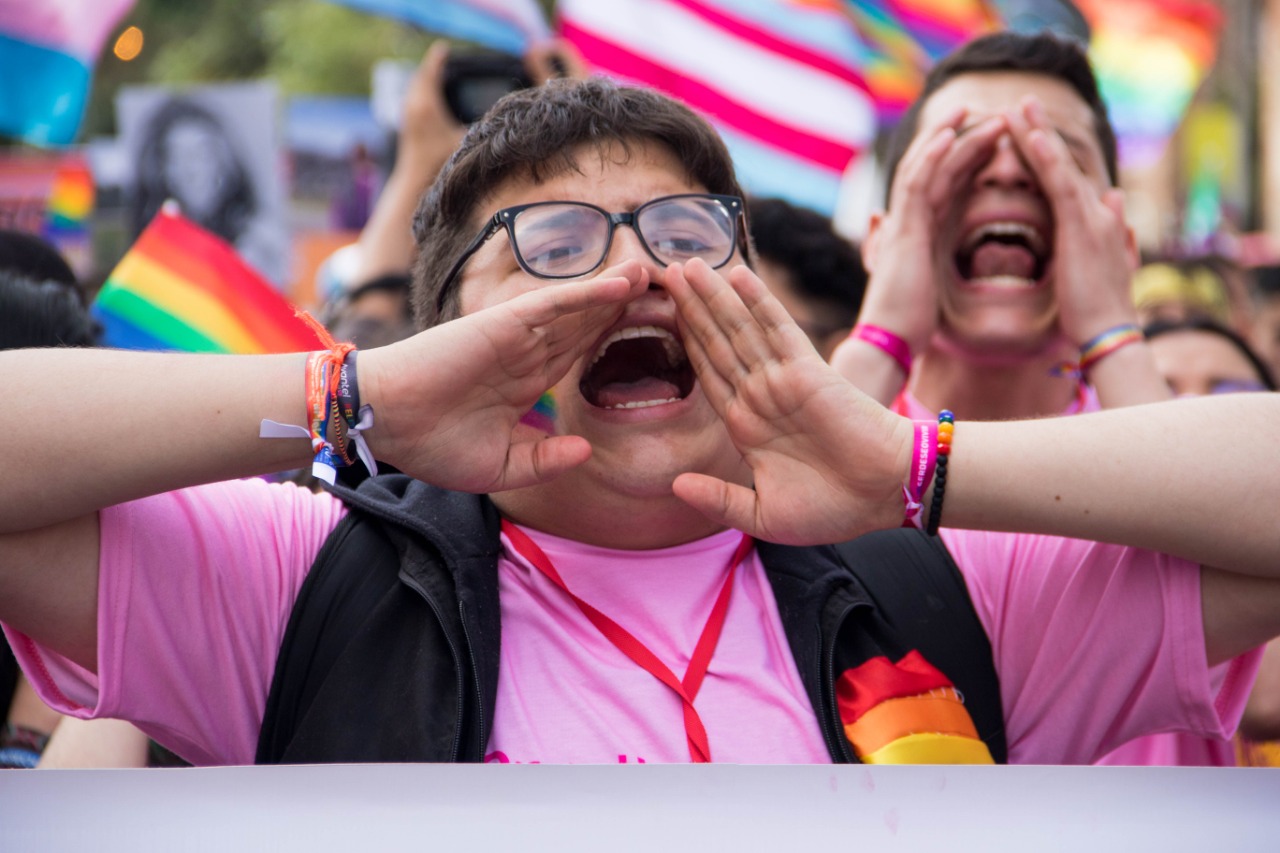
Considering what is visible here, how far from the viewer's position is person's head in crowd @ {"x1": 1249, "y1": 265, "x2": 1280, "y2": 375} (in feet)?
19.7

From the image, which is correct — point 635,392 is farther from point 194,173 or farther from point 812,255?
point 194,173

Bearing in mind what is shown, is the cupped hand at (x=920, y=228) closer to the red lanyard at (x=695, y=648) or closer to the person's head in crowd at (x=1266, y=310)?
the red lanyard at (x=695, y=648)

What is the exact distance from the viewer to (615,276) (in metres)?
1.80

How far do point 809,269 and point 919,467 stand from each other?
80.5 inches

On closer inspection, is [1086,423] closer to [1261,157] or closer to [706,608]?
[706,608]

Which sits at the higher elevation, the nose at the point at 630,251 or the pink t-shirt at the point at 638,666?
the nose at the point at 630,251

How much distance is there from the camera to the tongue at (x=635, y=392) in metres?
2.06

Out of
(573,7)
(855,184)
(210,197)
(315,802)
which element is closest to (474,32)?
(573,7)

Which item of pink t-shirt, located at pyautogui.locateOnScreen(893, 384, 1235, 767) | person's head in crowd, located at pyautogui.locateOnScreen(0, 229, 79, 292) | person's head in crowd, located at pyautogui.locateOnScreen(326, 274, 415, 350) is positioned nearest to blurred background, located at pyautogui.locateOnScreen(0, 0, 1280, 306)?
person's head in crowd, located at pyautogui.locateOnScreen(0, 229, 79, 292)

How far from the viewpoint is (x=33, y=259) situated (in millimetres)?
2809

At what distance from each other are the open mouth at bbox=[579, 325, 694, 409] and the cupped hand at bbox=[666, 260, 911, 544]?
151 millimetres

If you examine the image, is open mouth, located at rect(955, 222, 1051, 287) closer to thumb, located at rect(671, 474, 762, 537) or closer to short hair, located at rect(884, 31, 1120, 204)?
short hair, located at rect(884, 31, 1120, 204)

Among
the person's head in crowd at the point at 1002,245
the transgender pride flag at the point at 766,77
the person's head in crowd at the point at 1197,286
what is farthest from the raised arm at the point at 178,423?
the person's head in crowd at the point at 1197,286

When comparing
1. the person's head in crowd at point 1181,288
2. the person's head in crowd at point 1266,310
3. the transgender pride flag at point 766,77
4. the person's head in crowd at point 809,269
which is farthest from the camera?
the person's head in crowd at point 1266,310
